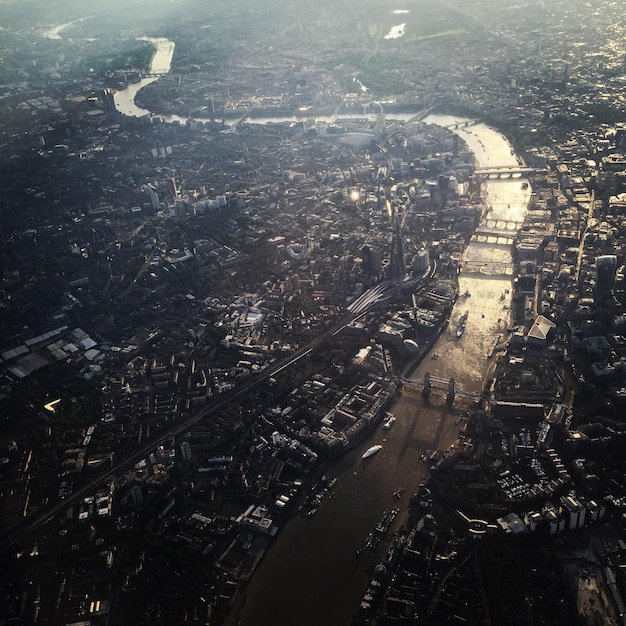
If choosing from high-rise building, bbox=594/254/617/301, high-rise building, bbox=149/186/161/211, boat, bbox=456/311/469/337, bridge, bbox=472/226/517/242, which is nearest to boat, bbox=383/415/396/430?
boat, bbox=456/311/469/337

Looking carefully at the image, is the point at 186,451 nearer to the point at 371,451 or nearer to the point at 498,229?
the point at 371,451

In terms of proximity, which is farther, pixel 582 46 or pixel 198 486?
pixel 582 46

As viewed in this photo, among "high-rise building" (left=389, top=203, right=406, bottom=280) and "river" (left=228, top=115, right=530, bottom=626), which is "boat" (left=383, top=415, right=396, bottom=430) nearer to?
"river" (left=228, top=115, right=530, bottom=626)

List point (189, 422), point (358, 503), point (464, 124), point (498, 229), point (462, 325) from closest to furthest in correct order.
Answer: point (358, 503)
point (189, 422)
point (462, 325)
point (498, 229)
point (464, 124)

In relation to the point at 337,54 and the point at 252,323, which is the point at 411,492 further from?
the point at 337,54

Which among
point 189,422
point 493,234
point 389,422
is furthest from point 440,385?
point 493,234

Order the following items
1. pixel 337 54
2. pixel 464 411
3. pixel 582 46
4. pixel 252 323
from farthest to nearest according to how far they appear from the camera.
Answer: pixel 337 54
pixel 582 46
pixel 252 323
pixel 464 411

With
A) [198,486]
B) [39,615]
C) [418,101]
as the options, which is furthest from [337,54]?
[39,615]
